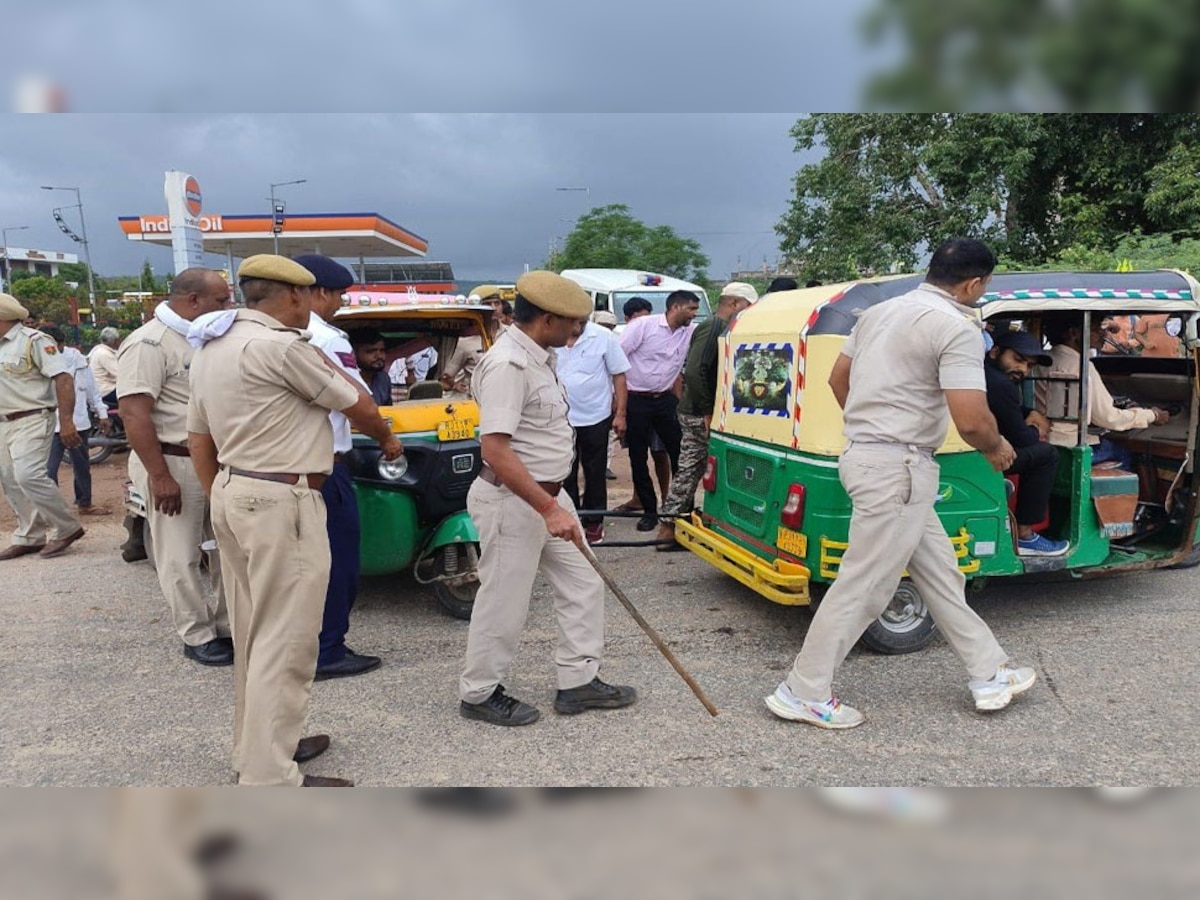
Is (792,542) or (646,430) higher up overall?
(646,430)

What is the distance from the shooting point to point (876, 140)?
12.6 meters

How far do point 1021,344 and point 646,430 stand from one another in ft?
9.49

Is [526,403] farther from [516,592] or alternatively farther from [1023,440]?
[1023,440]

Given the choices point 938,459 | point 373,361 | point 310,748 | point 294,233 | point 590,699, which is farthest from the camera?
point 294,233

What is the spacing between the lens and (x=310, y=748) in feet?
10.7

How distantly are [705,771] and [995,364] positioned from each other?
2605 millimetres

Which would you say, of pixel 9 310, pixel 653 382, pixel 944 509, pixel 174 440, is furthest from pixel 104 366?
pixel 944 509

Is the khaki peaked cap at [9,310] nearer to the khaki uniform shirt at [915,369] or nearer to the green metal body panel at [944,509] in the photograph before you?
the green metal body panel at [944,509]

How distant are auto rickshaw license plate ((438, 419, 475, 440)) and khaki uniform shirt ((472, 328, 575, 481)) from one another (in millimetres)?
1212

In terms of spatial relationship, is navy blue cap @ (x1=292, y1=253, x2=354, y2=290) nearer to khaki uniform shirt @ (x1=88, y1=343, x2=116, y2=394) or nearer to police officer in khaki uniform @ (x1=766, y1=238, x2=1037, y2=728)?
police officer in khaki uniform @ (x1=766, y1=238, x2=1037, y2=728)

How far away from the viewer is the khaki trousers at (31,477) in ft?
20.0

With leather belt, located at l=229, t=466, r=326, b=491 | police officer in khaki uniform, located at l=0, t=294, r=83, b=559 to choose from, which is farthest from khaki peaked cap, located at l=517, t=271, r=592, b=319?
police officer in khaki uniform, located at l=0, t=294, r=83, b=559
